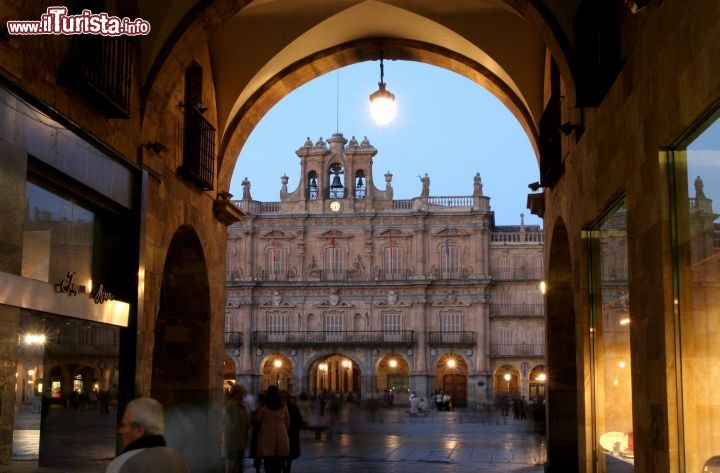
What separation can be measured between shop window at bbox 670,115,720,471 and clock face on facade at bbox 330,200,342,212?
5500cm

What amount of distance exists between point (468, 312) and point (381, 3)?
4772 centimetres

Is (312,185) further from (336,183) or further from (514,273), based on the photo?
(514,273)

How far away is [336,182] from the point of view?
2467 inches

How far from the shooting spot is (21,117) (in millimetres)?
7859

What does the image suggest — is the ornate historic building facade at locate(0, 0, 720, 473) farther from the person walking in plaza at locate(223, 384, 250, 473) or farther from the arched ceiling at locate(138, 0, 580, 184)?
the person walking in plaza at locate(223, 384, 250, 473)

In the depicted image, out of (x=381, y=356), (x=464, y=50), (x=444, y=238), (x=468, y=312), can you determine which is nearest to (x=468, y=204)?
(x=444, y=238)

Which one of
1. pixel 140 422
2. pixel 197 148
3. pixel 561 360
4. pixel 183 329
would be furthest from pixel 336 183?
pixel 140 422

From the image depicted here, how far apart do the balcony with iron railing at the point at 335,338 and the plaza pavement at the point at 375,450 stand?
2167 cm

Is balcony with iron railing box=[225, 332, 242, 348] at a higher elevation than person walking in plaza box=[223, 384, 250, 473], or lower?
higher

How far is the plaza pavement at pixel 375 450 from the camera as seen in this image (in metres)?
9.10

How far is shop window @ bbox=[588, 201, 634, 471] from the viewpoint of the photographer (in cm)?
856

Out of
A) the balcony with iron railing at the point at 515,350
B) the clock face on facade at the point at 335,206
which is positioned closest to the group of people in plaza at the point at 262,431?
the balcony with iron railing at the point at 515,350

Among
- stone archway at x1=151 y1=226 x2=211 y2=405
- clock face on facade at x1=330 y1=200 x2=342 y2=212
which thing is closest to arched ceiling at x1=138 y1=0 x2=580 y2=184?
stone archway at x1=151 y1=226 x2=211 y2=405

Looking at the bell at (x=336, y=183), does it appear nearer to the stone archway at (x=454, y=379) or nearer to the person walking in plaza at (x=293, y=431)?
the stone archway at (x=454, y=379)
